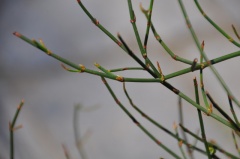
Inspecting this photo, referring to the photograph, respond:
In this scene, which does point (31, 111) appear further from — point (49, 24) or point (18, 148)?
point (49, 24)

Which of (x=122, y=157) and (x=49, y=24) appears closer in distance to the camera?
(x=122, y=157)

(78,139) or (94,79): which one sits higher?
(94,79)

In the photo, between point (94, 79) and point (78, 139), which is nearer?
point (78, 139)

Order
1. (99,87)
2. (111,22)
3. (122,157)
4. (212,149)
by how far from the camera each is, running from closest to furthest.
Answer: (212,149) < (122,157) < (99,87) < (111,22)

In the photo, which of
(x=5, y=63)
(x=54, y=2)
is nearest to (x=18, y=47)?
(x=5, y=63)

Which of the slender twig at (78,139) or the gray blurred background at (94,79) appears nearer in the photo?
the slender twig at (78,139)

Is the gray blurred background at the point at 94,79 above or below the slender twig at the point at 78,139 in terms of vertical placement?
above

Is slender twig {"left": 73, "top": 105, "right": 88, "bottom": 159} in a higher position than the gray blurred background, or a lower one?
lower

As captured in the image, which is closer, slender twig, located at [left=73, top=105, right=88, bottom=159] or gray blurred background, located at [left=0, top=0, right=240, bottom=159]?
slender twig, located at [left=73, top=105, right=88, bottom=159]
